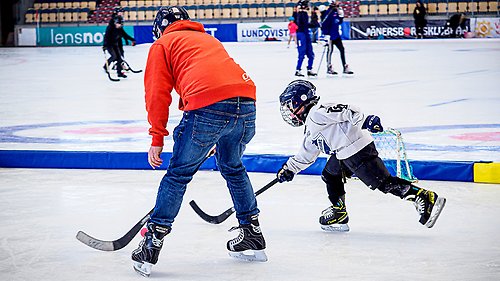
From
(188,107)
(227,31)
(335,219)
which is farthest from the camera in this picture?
(227,31)

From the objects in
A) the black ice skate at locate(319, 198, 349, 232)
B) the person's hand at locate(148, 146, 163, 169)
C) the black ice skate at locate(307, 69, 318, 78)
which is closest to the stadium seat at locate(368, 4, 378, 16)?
the black ice skate at locate(307, 69, 318, 78)

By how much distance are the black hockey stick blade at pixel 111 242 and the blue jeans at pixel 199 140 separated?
35 cm

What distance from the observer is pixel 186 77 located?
3887 mm

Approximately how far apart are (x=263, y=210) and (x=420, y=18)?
26.7 meters

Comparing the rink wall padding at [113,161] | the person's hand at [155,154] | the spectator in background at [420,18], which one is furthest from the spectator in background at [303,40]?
the spectator in background at [420,18]

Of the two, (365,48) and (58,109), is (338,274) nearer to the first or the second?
(58,109)

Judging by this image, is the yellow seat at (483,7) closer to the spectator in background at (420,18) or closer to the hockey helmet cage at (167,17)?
the spectator in background at (420,18)

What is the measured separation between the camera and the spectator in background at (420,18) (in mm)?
30625

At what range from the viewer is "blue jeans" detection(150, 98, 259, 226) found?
3887mm

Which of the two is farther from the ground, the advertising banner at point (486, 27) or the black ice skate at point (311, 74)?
the advertising banner at point (486, 27)

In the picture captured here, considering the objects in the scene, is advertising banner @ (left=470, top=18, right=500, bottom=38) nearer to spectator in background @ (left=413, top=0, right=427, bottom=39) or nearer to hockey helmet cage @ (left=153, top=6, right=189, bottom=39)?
spectator in background @ (left=413, top=0, right=427, bottom=39)

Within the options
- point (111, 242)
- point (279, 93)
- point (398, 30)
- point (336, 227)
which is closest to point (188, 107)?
point (111, 242)

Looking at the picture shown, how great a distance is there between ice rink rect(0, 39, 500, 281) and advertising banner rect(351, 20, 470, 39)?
2044 centimetres

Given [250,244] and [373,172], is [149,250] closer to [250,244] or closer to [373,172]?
[250,244]
